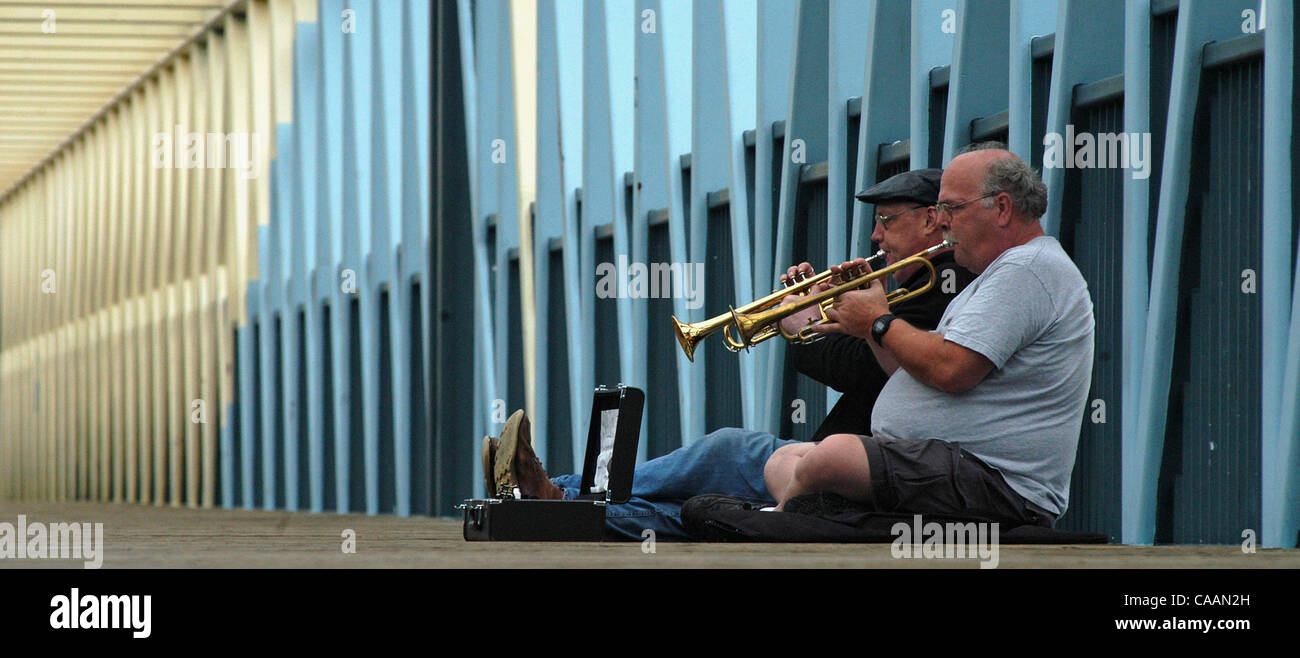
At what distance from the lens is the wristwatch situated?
3967 mm

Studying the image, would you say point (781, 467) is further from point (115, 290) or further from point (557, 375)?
point (115, 290)

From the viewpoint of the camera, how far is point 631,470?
15.1 feet

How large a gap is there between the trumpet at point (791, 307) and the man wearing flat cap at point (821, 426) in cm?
3

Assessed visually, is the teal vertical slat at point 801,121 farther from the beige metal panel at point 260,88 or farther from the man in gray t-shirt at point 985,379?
the beige metal panel at point 260,88

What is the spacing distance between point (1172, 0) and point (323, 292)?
942 cm

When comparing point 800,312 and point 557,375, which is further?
point 557,375

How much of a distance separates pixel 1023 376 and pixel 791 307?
0.80 metres

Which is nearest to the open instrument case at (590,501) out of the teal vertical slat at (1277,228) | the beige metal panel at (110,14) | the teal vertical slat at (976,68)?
the teal vertical slat at (1277,228)

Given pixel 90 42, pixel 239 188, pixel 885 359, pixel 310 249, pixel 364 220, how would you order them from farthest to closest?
pixel 90 42 < pixel 239 188 < pixel 310 249 < pixel 364 220 < pixel 885 359

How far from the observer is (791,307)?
4555 millimetres

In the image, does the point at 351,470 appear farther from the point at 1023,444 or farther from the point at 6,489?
the point at 6,489

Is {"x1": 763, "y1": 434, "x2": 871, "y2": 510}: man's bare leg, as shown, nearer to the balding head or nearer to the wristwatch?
the wristwatch

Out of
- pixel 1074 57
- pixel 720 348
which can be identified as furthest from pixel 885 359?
pixel 720 348
